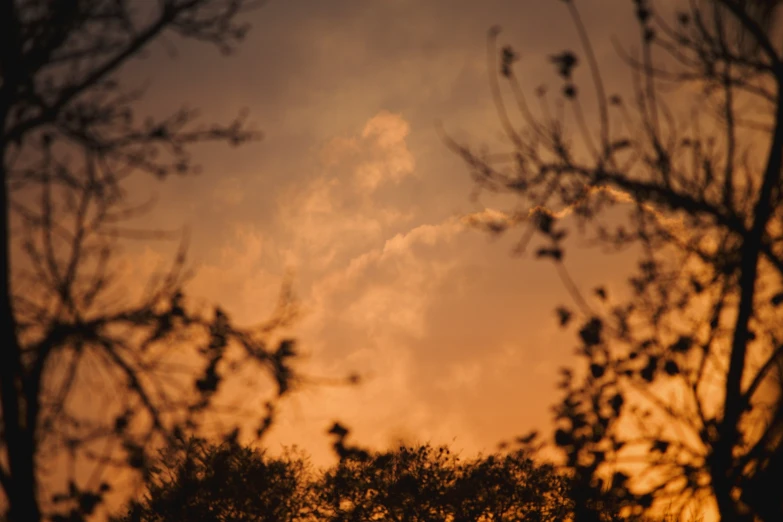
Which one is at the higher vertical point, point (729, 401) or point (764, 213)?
point (764, 213)

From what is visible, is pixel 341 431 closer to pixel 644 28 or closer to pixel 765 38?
pixel 644 28

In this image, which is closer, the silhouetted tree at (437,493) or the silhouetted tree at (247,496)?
the silhouetted tree at (247,496)

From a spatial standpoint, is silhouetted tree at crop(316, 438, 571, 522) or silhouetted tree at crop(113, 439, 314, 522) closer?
silhouetted tree at crop(113, 439, 314, 522)

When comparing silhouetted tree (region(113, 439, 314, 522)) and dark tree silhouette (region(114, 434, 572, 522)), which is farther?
dark tree silhouette (region(114, 434, 572, 522))

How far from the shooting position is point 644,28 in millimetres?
9797

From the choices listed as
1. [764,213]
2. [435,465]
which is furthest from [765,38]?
[435,465]

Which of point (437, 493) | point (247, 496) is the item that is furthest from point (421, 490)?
point (247, 496)

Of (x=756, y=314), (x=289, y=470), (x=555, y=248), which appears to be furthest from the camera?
(x=289, y=470)

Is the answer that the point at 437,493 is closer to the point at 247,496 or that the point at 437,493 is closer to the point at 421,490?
the point at 421,490

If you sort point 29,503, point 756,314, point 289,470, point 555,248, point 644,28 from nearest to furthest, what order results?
point 29,503 → point 555,248 → point 644,28 → point 756,314 → point 289,470

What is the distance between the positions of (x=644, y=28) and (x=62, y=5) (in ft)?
23.5

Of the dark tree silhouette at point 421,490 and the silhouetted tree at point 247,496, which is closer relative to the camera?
the silhouetted tree at point 247,496

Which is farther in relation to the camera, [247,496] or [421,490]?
[421,490]

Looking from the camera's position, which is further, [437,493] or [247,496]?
[437,493]
